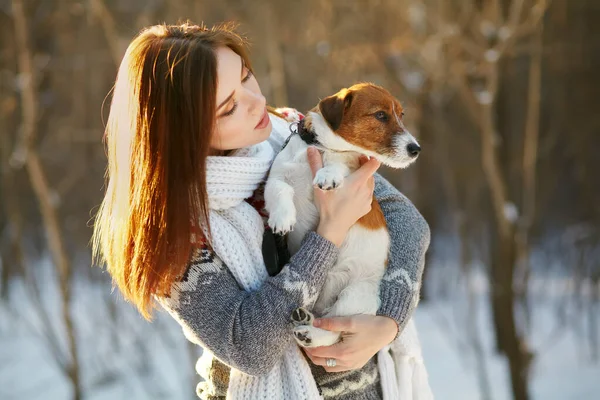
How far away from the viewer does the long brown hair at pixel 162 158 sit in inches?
64.4

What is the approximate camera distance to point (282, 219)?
5.82ft

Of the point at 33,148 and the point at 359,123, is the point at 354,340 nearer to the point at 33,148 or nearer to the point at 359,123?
the point at 359,123

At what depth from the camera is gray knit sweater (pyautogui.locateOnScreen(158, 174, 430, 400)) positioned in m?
1.62

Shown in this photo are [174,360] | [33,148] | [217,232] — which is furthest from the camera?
[174,360]

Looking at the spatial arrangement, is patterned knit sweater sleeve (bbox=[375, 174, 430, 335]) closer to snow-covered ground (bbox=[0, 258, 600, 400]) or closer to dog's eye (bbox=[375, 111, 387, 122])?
dog's eye (bbox=[375, 111, 387, 122])

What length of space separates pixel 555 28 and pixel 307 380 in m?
6.41

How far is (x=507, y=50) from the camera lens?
4.55 m

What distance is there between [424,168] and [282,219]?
703 centimetres

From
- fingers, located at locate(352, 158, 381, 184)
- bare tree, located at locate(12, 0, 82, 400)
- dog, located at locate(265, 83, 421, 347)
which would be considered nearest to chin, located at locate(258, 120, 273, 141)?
dog, located at locate(265, 83, 421, 347)

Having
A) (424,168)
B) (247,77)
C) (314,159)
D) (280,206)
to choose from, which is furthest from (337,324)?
(424,168)

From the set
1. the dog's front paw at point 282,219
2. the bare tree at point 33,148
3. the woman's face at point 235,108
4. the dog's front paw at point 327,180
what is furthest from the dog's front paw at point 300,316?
the bare tree at point 33,148

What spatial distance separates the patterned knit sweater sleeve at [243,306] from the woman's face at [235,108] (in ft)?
1.00

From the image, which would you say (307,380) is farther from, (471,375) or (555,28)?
(555,28)

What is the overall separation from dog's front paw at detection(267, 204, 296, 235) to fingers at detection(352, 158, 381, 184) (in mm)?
197
